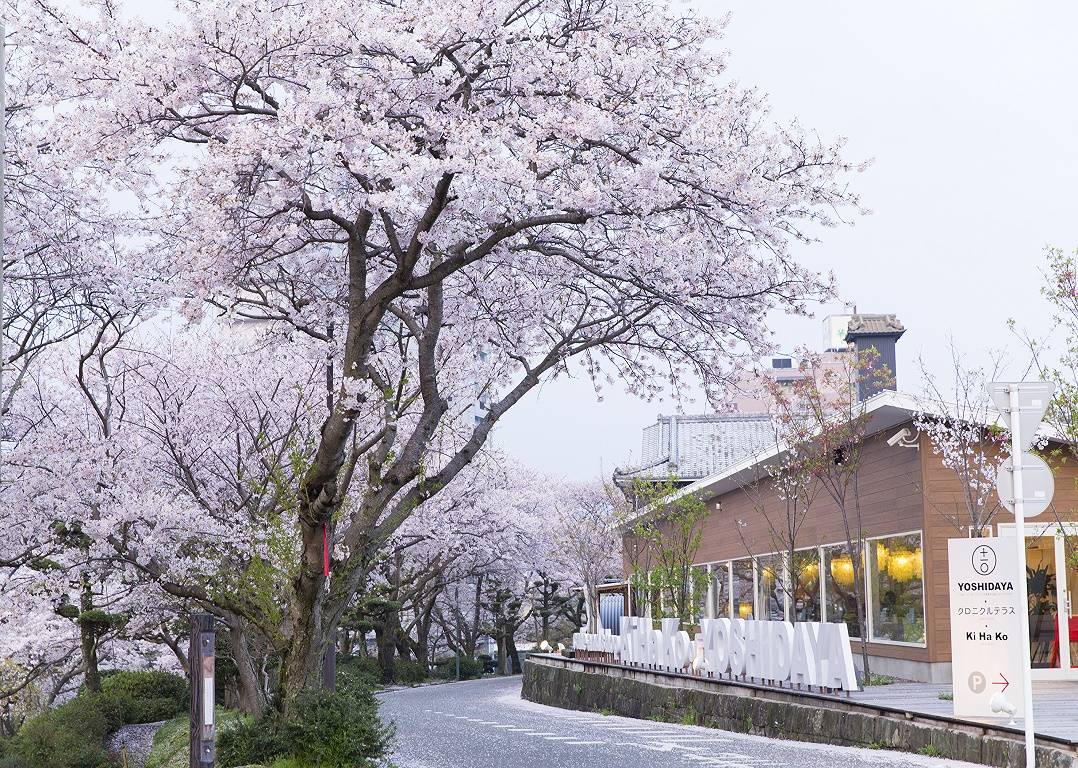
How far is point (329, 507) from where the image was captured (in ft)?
39.9

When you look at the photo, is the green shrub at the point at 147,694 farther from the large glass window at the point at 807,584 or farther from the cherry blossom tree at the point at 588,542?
the cherry blossom tree at the point at 588,542

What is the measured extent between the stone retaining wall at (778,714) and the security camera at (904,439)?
458 cm

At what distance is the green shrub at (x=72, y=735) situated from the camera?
2141 cm

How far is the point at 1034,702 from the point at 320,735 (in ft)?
27.8

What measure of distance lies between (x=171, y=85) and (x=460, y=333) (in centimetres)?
501

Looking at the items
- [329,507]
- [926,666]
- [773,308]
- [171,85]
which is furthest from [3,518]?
[926,666]

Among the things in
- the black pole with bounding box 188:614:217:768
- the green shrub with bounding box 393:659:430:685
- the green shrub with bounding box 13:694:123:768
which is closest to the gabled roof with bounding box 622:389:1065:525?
the black pole with bounding box 188:614:217:768

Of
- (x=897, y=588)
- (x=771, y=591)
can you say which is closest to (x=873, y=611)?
(x=897, y=588)

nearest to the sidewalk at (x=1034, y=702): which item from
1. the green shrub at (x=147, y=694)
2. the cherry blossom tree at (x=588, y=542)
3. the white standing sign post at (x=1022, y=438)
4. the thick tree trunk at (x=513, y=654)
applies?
the white standing sign post at (x=1022, y=438)

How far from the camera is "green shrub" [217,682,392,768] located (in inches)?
469

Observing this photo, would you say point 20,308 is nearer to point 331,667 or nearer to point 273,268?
point 273,268

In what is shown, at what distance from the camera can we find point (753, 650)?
18781mm

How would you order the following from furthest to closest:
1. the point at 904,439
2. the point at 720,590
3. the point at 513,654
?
the point at 513,654 < the point at 720,590 < the point at 904,439

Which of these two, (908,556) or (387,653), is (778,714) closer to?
(908,556)
